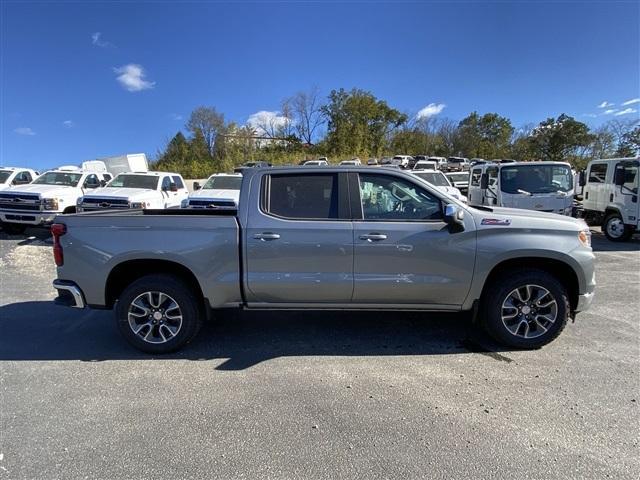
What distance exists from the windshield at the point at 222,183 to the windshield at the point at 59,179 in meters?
4.12

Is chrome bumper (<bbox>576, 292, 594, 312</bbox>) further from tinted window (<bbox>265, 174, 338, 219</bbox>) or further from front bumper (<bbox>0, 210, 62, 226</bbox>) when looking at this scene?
front bumper (<bbox>0, 210, 62, 226</bbox>)

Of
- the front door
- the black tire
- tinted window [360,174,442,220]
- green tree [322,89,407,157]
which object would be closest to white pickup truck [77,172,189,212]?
the black tire

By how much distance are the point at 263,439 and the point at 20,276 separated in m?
6.73

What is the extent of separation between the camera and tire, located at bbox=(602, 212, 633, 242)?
1089 cm

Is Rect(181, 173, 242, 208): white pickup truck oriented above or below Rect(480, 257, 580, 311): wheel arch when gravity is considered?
above

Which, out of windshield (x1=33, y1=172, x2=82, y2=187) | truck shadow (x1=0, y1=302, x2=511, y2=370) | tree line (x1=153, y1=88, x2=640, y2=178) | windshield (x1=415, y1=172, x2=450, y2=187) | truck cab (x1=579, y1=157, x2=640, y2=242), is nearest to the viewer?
truck shadow (x1=0, y1=302, x2=511, y2=370)

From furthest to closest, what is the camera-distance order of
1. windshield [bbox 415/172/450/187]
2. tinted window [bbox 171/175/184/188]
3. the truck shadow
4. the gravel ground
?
windshield [bbox 415/172/450/187]
tinted window [bbox 171/175/184/188]
the truck shadow
the gravel ground

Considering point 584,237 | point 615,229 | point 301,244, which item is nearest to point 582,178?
point 615,229

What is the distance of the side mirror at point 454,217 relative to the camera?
3879 millimetres

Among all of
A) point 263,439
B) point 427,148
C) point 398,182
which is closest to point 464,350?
point 398,182

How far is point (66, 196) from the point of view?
11.6 meters

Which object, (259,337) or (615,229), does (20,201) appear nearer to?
(259,337)

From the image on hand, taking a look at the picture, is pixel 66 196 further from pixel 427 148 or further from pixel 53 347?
pixel 427 148

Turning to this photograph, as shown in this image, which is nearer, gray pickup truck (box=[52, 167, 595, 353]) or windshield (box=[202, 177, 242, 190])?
gray pickup truck (box=[52, 167, 595, 353])
